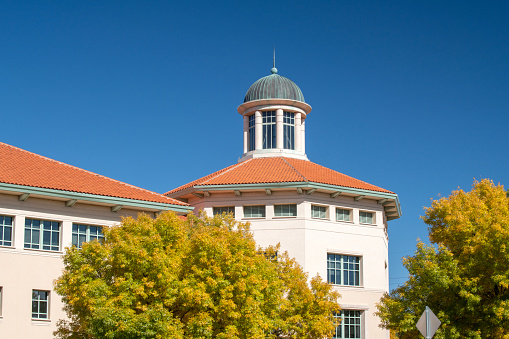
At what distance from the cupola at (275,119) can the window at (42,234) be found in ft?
55.8

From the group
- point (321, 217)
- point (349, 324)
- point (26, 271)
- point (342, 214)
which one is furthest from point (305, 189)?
point (26, 271)

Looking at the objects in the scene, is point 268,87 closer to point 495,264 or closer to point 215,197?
point 215,197

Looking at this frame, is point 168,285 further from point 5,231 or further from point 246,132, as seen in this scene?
point 246,132

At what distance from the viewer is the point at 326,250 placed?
4412cm

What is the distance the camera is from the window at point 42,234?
118ft

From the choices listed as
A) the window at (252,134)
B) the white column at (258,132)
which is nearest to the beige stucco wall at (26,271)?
the white column at (258,132)

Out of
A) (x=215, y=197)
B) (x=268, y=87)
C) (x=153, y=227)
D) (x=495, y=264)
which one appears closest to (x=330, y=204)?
(x=215, y=197)

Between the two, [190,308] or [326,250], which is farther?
[326,250]

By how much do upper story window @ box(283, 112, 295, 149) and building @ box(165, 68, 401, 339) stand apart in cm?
314

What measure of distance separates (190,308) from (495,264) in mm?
12854

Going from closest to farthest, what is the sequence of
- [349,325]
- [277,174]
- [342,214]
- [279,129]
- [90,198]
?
[90,198] < [349,325] < [277,174] < [342,214] < [279,129]

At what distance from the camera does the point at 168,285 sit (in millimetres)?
27891

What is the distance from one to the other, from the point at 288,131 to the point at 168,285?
24406 millimetres

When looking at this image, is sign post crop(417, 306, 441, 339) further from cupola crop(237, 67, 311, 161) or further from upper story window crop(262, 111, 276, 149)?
upper story window crop(262, 111, 276, 149)
